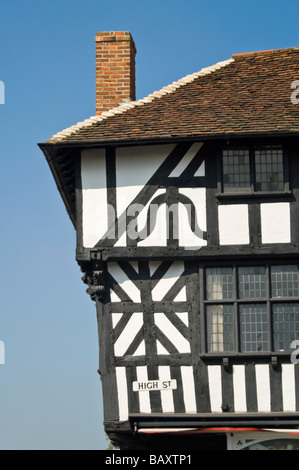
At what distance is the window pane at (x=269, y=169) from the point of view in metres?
17.0

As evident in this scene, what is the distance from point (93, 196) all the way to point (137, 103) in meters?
2.13

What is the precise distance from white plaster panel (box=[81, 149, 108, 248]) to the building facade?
2 centimetres

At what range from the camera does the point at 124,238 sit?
17.0 metres

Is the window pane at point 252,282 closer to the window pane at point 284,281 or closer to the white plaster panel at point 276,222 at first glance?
the window pane at point 284,281

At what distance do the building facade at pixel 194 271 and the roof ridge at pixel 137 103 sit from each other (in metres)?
0.17

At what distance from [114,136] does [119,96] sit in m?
2.17

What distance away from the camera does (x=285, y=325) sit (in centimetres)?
1661

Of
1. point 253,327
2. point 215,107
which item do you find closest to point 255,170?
point 215,107

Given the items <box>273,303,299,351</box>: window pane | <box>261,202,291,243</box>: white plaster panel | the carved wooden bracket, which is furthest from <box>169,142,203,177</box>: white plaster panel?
<box>273,303,299,351</box>: window pane

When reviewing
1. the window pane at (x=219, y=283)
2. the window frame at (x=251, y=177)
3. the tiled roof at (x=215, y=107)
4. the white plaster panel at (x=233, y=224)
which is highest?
the tiled roof at (x=215, y=107)

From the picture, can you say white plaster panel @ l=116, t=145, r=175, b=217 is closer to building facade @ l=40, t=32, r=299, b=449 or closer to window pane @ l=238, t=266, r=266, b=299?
building facade @ l=40, t=32, r=299, b=449

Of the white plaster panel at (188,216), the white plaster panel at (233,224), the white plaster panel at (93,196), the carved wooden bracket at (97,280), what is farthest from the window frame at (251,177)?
the carved wooden bracket at (97,280)
